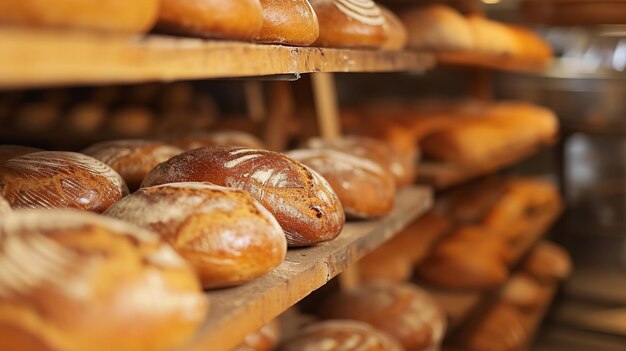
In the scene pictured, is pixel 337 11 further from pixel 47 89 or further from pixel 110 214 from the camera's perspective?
pixel 47 89

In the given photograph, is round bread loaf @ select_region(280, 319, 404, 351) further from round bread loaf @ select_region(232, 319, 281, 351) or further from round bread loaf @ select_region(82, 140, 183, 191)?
round bread loaf @ select_region(82, 140, 183, 191)

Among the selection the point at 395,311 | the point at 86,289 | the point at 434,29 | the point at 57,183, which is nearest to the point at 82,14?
the point at 86,289

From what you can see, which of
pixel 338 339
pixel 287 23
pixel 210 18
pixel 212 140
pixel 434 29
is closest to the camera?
pixel 210 18

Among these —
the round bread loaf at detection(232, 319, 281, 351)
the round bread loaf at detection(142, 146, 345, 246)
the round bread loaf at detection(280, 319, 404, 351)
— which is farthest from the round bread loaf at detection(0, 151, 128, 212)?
the round bread loaf at detection(280, 319, 404, 351)

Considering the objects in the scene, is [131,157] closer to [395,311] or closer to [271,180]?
[271,180]

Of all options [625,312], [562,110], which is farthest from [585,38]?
[625,312]

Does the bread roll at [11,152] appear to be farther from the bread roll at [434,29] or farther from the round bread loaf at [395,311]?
the bread roll at [434,29]
